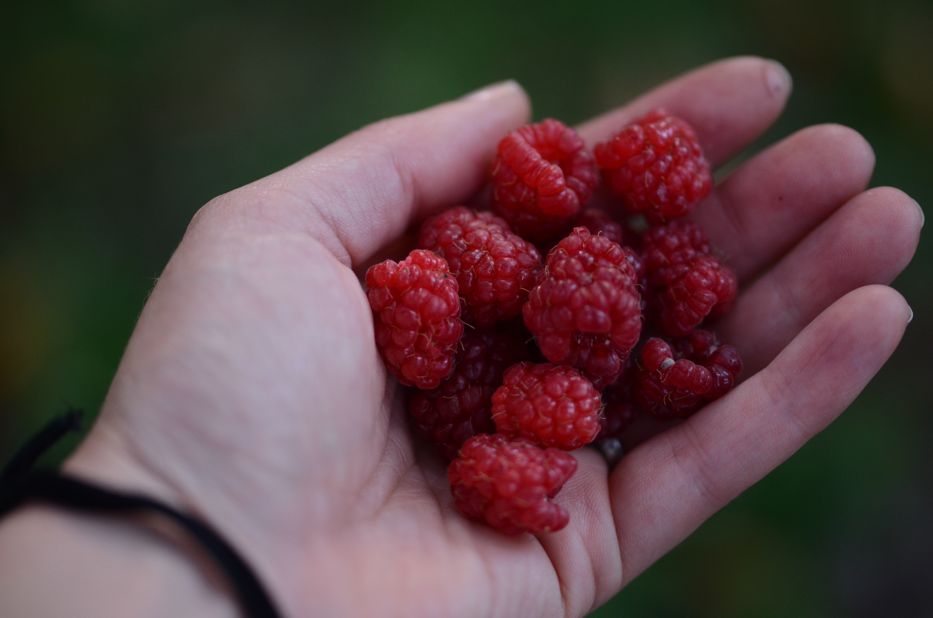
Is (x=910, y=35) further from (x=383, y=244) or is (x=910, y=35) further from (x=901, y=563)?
(x=383, y=244)

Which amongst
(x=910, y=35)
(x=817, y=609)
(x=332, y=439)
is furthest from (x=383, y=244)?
(x=910, y=35)

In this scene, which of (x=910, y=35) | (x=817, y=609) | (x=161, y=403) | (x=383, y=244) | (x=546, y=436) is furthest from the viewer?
(x=910, y=35)

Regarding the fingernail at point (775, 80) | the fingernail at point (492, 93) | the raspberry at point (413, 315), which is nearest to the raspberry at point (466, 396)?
the raspberry at point (413, 315)

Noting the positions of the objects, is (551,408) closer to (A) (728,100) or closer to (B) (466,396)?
(B) (466,396)

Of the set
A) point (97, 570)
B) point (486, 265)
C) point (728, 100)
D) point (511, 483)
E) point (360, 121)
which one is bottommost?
point (511, 483)

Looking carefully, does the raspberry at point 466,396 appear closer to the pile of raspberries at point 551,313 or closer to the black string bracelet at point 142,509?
the pile of raspberries at point 551,313

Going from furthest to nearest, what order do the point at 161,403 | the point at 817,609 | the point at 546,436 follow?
1. the point at 817,609
2. the point at 546,436
3. the point at 161,403

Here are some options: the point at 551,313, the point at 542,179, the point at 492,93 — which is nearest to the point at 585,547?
the point at 551,313
